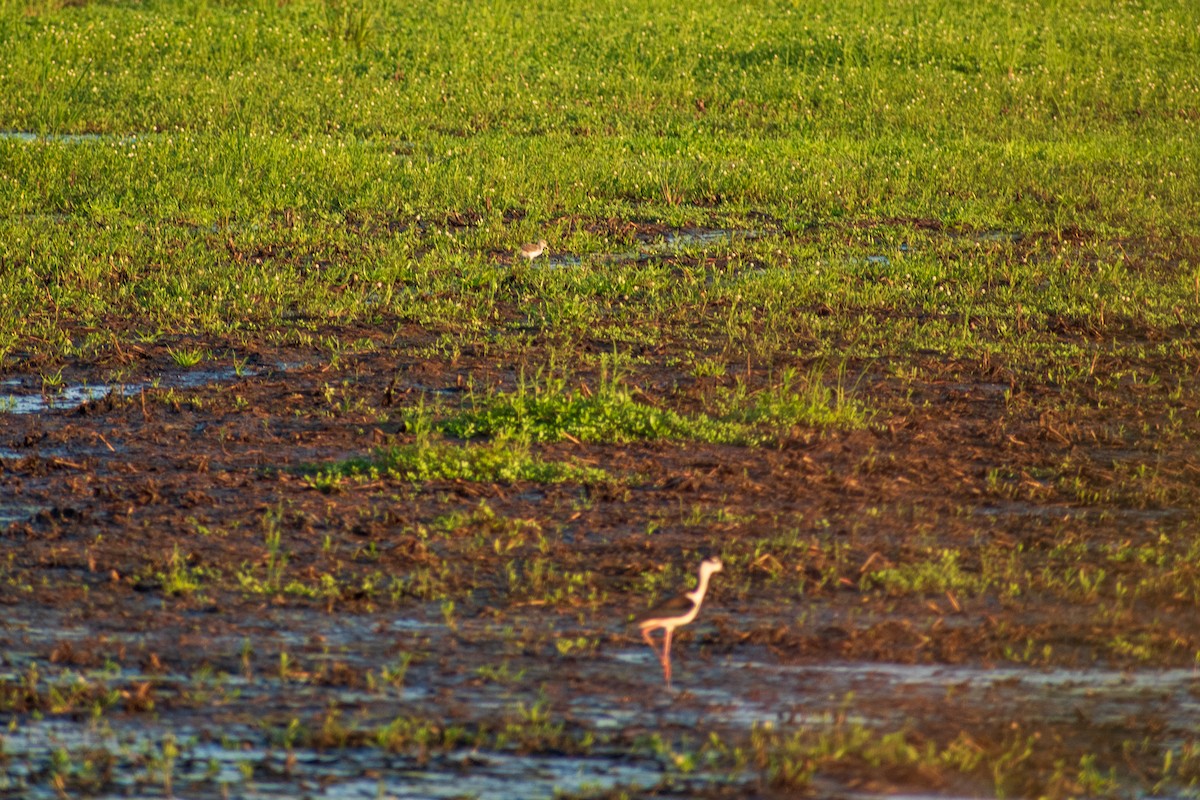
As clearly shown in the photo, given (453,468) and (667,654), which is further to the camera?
(453,468)

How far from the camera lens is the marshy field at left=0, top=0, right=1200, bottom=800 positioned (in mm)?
5422

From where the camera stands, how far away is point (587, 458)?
8398mm

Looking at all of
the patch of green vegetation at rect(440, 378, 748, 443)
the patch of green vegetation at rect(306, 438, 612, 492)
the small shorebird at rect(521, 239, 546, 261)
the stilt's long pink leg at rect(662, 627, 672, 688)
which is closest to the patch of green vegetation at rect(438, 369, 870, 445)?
the patch of green vegetation at rect(440, 378, 748, 443)

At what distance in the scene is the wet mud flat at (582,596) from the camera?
5.24m

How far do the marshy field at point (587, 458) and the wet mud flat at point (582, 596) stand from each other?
0.02 m

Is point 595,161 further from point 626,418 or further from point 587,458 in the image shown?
point 587,458

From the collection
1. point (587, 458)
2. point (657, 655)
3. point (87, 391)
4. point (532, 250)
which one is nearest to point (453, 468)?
point (587, 458)

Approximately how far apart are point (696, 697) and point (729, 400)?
3946 mm

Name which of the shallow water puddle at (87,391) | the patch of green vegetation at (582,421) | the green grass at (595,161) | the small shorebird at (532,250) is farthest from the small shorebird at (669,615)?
the small shorebird at (532,250)

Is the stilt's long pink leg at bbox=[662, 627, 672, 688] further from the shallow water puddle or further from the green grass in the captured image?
the green grass

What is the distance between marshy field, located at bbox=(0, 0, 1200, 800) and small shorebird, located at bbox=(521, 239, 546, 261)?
0.51 feet

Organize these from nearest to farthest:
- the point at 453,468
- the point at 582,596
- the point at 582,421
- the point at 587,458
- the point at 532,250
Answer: the point at 582,596 < the point at 453,468 < the point at 587,458 < the point at 582,421 < the point at 532,250

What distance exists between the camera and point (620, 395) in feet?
29.4

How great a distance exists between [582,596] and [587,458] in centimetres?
188
